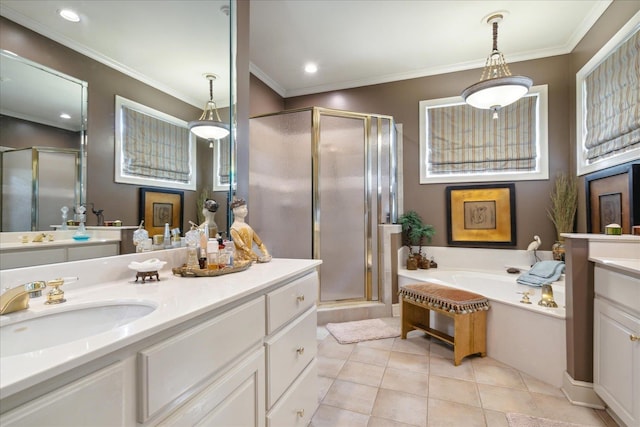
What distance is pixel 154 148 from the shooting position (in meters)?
1.45

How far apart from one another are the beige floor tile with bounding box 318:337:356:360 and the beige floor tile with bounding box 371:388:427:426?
0.55m

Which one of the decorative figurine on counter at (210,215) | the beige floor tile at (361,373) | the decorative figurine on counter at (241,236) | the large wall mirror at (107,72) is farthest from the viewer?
the beige floor tile at (361,373)

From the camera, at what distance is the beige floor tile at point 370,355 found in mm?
2299

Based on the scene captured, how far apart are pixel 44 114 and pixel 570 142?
4.36 m

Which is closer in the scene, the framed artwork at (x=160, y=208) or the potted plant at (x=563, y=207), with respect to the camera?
the framed artwork at (x=160, y=208)

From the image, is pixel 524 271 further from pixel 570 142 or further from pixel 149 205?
pixel 149 205

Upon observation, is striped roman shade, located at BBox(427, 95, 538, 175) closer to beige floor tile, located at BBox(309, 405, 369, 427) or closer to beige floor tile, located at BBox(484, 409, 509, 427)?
beige floor tile, located at BBox(484, 409, 509, 427)

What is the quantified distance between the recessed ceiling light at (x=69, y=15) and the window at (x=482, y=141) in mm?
3513

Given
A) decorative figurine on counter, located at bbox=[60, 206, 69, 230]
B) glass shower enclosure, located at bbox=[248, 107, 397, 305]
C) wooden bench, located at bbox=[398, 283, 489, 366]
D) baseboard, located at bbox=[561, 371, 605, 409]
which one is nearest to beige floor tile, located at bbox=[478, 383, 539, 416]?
baseboard, located at bbox=[561, 371, 605, 409]

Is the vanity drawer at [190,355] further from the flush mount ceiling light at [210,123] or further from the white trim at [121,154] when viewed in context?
the flush mount ceiling light at [210,123]

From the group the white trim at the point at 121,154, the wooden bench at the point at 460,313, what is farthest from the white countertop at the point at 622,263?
the white trim at the point at 121,154

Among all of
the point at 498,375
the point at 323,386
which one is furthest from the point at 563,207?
the point at 323,386

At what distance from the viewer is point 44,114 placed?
41.9 inches

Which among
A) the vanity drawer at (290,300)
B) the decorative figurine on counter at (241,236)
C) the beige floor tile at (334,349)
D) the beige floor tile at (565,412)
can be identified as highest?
the decorative figurine on counter at (241,236)
